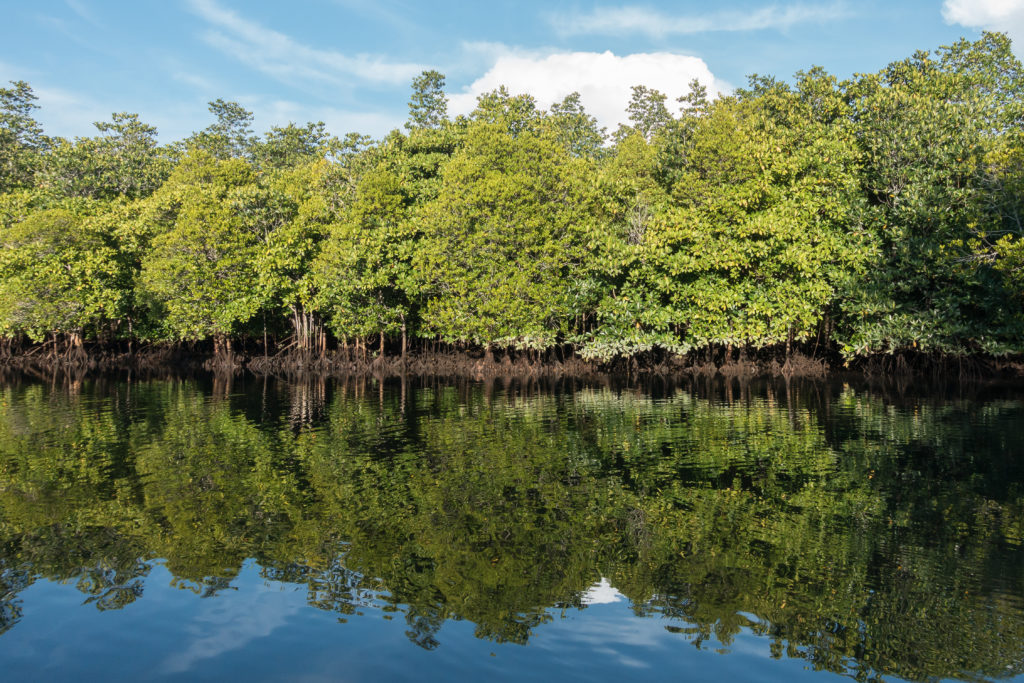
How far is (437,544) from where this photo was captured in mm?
11188

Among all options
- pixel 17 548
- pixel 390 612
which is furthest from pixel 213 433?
pixel 390 612

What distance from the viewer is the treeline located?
3288 cm

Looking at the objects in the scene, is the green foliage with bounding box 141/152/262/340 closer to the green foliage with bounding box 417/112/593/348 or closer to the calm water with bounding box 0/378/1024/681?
the green foliage with bounding box 417/112/593/348

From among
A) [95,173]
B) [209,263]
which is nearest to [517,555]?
[209,263]

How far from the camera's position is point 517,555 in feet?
34.9

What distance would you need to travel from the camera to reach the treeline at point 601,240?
32875mm

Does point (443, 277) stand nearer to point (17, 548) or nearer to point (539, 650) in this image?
point (17, 548)

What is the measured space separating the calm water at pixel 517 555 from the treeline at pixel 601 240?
49.0 feet

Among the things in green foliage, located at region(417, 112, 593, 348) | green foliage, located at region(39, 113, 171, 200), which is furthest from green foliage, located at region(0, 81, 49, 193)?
green foliage, located at region(417, 112, 593, 348)

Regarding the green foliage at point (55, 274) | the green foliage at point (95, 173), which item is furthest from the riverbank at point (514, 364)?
the green foliage at point (95, 173)

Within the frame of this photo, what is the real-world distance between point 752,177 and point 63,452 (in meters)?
33.0

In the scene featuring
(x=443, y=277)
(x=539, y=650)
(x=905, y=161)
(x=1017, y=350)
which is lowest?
(x=539, y=650)

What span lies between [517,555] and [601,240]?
1168 inches

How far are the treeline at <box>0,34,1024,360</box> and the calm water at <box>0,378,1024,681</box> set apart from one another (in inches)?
588
